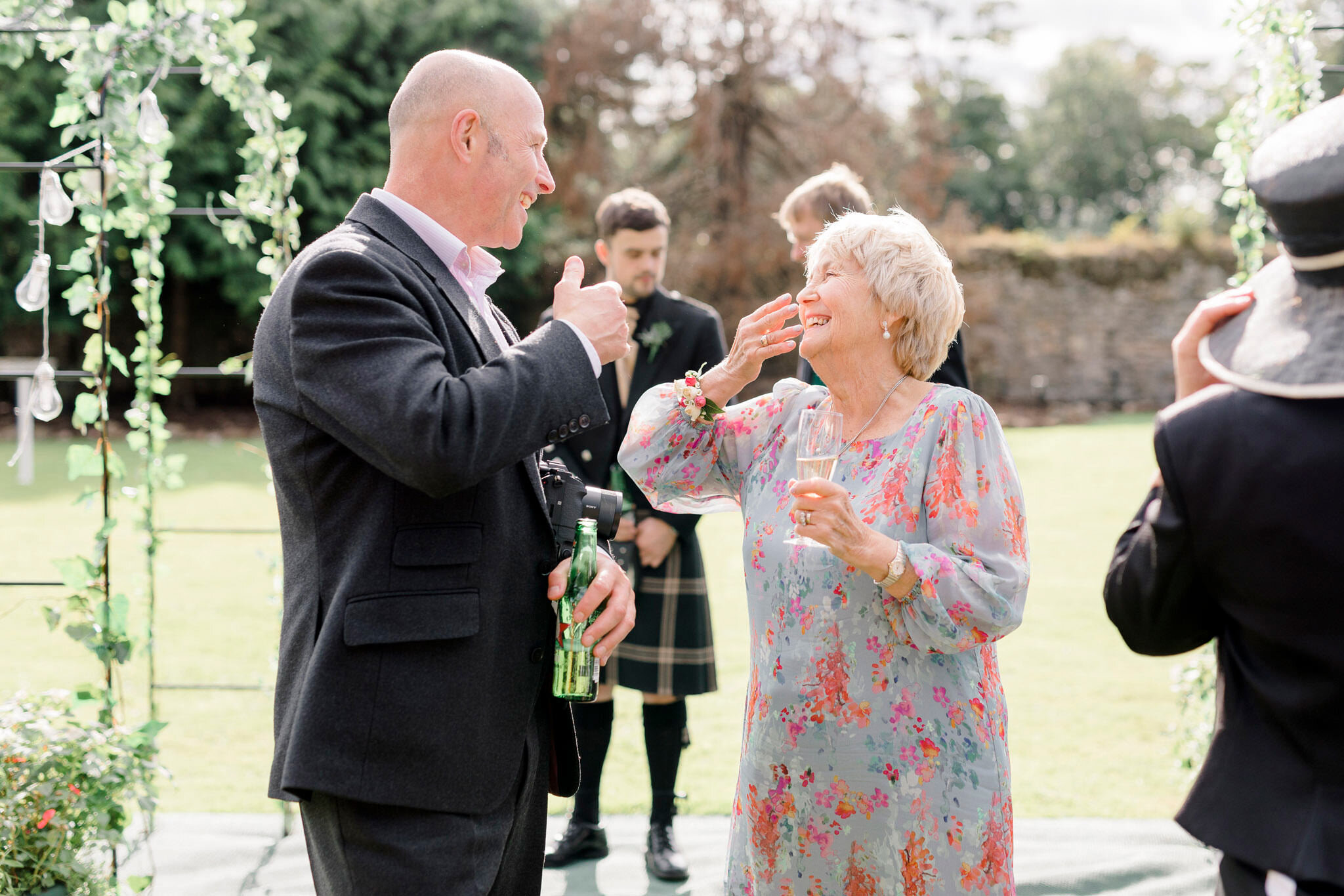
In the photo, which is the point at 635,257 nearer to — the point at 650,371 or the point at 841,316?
the point at 650,371

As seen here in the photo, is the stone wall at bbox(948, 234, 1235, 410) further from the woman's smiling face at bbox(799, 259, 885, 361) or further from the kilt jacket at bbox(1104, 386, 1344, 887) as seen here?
the kilt jacket at bbox(1104, 386, 1344, 887)

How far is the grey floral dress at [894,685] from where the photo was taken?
215 cm

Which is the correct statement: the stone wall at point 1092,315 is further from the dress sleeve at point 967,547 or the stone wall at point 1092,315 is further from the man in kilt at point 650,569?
the dress sleeve at point 967,547

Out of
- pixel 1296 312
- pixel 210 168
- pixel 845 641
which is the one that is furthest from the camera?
pixel 210 168

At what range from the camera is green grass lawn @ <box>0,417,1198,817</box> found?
4.82 m

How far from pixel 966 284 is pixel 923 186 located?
2.24 m

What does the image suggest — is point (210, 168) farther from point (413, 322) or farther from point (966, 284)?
point (413, 322)

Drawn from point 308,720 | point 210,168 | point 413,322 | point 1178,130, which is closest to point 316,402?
point 413,322

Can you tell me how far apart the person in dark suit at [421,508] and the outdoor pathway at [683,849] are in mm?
1931

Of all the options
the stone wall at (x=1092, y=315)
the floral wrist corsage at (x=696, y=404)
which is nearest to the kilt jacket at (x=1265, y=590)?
the floral wrist corsage at (x=696, y=404)

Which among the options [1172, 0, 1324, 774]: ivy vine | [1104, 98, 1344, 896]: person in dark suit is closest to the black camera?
[1104, 98, 1344, 896]: person in dark suit

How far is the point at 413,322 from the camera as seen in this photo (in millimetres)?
1796

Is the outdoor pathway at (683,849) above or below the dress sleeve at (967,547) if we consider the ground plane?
below

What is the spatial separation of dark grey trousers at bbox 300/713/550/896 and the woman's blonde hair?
4.17ft
